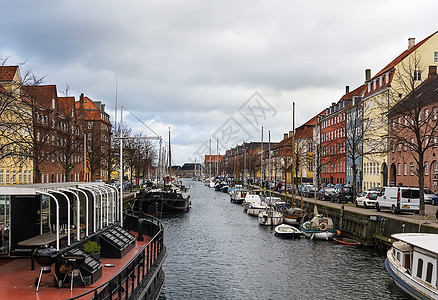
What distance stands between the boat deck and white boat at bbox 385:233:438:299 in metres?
12.0

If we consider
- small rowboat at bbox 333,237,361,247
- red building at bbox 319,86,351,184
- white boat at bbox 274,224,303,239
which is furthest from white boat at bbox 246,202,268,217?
red building at bbox 319,86,351,184

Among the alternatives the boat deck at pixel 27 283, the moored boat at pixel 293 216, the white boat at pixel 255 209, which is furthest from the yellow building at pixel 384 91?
the boat deck at pixel 27 283

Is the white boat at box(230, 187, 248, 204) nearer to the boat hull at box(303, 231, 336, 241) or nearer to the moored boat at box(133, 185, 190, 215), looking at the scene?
the moored boat at box(133, 185, 190, 215)

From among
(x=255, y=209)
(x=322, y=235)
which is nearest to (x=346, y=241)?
(x=322, y=235)

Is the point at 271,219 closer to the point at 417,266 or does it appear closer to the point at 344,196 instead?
the point at 344,196

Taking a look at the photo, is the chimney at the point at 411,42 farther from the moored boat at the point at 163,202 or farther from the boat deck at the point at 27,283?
the boat deck at the point at 27,283

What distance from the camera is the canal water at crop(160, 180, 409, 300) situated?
22.1 meters

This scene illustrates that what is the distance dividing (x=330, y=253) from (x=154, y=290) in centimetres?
1836

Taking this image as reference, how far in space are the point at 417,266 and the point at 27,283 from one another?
50.4 feet

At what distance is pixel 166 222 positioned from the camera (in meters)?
51.4

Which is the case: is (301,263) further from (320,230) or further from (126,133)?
(126,133)

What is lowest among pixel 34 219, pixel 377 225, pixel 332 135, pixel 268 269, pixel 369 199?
pixel 268 269

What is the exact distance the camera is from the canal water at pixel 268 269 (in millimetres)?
22078

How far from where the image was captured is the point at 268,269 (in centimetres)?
2730
